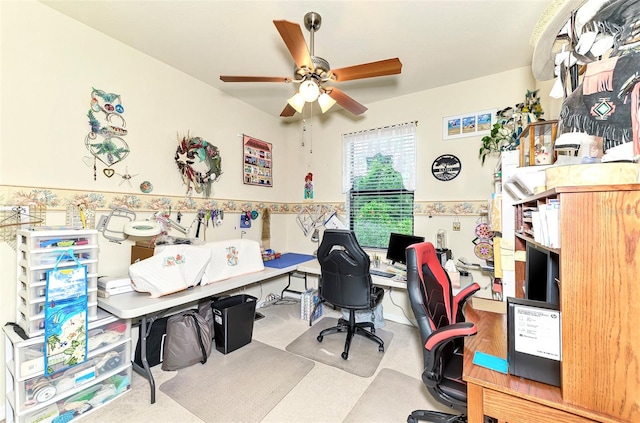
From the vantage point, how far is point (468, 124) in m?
2.77

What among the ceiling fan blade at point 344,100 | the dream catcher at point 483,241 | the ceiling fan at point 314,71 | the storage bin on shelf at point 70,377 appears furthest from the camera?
the dream catcher at point 483,241

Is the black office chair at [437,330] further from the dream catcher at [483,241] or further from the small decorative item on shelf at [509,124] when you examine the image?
the small decorative item on shelf at [509,124]

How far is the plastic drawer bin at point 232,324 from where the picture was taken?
240 cm

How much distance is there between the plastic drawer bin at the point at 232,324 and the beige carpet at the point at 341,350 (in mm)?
468

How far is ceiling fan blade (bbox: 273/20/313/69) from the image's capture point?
4.54 feet

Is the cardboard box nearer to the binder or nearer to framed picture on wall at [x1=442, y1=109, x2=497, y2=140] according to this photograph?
the binder

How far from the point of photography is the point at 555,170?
933 millimetres

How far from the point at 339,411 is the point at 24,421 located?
6.16ft

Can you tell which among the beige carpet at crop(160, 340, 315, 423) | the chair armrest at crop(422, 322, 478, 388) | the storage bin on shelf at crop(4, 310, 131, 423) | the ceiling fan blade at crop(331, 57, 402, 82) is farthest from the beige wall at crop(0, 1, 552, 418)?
the chair armrest at crop(422, 322, 478, 388)

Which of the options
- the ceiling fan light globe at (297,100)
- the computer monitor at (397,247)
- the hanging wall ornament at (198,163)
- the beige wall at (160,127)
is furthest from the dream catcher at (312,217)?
the ceiling fan light globe at (297,100)

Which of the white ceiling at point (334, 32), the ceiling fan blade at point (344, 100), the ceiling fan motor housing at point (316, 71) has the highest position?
the white ceiling at point (334, 32)

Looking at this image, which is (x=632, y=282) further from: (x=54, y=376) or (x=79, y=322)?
(x=54, y=376)

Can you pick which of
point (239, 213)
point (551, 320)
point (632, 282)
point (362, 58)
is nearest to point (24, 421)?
point (239, 213)

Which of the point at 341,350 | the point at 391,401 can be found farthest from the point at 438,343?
the point at 341,350
